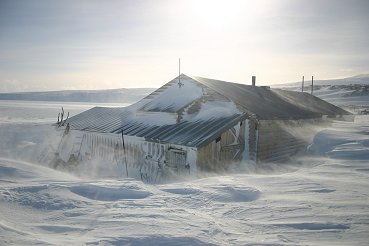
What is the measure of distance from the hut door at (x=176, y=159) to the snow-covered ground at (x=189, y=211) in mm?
4543

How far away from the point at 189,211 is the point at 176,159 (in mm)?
7231

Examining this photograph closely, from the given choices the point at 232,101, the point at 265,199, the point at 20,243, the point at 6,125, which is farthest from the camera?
the point at 6,125

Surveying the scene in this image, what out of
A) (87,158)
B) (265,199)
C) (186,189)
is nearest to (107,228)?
(186,189)

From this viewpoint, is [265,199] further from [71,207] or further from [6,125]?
[6,125]

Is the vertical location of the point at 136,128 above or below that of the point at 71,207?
above

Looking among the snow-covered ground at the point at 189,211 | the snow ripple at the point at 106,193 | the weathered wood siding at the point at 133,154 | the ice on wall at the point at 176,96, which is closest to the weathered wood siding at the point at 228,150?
the weathered wood siding at the point at 133,154

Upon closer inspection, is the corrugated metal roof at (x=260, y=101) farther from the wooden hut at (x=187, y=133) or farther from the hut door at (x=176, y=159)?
the hut door at (x=176, y=159)

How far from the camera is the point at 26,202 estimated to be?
5551 mm

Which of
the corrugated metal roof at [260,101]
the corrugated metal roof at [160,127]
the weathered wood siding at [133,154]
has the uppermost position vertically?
the corrugated metal roof at [260,101]

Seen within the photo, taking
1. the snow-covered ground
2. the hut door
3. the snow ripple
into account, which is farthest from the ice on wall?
the snow ripple

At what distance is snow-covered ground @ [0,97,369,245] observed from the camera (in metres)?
4.29

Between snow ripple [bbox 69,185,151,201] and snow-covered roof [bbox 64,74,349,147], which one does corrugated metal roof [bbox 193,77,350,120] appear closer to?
snow-covered roof [bbox 64,74,349,147]

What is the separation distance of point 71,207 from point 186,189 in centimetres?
241

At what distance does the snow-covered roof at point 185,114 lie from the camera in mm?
13133
